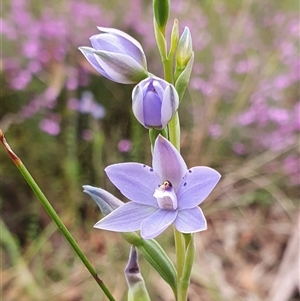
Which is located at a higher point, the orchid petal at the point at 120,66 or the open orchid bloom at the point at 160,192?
the orchid petal at the point at 120,66

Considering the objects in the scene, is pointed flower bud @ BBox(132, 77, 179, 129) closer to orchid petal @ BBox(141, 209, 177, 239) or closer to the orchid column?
the orchid column

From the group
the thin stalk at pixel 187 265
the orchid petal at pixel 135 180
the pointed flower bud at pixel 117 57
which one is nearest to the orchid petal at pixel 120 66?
the pointed flower bud at pixel 117 57

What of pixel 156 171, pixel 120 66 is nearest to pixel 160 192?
pixel 156 171

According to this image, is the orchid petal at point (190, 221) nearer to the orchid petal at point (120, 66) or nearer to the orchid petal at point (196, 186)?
the orchid petal at point (196, 186)

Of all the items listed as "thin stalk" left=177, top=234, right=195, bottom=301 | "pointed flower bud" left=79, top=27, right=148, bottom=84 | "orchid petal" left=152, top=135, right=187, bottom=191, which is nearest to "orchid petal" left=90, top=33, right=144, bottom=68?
"pointed flower bud" left=79, top=27, right=148, bottom=84

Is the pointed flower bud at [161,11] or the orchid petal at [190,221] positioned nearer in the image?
the orchid petal at [190,221]

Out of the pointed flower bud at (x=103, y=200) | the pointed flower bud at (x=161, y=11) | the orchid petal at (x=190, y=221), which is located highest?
the pointed flower bud at (x=161, y=11)
